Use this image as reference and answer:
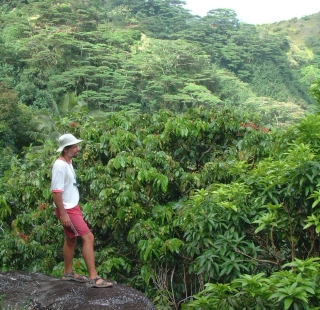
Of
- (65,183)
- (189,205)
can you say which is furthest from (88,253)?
(189,205)

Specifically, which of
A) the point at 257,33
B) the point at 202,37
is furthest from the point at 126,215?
the point at 257,33

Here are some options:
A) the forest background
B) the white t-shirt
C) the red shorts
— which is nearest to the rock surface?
the red shorts

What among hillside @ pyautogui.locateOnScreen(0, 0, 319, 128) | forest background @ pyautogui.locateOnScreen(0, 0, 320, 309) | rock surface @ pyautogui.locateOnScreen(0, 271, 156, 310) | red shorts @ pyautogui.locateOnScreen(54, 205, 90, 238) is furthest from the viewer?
hillside @ pyautogui.locateOnScreen(0, 0, 319, 128)

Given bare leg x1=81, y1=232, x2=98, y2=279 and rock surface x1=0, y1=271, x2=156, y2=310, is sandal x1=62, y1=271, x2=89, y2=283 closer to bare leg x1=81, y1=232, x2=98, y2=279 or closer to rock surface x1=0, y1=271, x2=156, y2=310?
rock surface x1=0, y1=271, x2=156, y2=310

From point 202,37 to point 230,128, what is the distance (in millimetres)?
38855

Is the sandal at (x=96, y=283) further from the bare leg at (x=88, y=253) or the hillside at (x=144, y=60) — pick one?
the hillside at (x=144, y=60)

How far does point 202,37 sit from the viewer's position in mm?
42531

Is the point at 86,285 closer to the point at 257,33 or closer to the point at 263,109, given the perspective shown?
the point at 263,109

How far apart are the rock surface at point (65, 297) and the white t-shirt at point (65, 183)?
590 millimetres

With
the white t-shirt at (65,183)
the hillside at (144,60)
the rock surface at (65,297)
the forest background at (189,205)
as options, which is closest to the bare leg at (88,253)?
the rock surface at (65,297)

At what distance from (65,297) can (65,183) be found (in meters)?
0.79

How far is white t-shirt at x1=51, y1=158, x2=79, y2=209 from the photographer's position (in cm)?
326

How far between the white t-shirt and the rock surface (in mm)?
590

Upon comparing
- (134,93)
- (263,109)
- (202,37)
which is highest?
(202,37)
